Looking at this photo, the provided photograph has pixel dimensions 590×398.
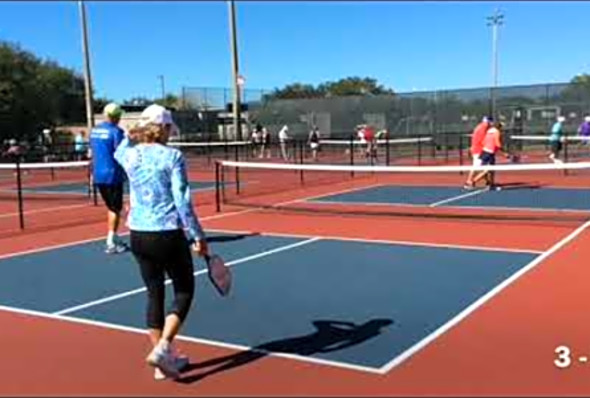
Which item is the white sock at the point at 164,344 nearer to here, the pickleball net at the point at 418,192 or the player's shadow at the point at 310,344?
the player's shadow at the point at 310,344

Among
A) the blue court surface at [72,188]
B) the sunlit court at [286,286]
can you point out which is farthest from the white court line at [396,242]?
the blue court surface at [72,188]

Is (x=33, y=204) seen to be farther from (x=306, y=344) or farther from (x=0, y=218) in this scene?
(x=306, y=344)

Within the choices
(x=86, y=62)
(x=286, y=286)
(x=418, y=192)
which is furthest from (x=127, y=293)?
(x=86, y=62)

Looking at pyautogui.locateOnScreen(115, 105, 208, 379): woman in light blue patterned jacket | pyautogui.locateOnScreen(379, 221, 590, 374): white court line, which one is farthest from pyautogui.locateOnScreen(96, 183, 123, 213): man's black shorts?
pyautogui.locateOnScreen(115, 105, 208, 379): woman in light blue patterned jacket

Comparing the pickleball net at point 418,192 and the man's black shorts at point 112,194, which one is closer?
the man's black shorts at point 112,194

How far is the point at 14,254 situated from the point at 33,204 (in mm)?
7872

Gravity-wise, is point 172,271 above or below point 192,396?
above

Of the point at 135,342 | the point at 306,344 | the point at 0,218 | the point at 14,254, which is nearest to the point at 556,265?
the point at 306,344

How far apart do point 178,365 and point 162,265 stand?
0.69 m

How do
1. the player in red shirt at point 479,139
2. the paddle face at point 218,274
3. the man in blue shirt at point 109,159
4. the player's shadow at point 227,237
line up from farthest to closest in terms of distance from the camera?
the player in red shirt at point 479,139
the player's shadow at point 227,237
the man in blue shirt at point 109,159
the paddle face at point 218,274

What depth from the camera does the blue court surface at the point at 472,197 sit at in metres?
16.4

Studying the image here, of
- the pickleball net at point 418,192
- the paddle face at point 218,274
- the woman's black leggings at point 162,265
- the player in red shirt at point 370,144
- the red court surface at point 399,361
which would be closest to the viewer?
the red court surface at point 399,361

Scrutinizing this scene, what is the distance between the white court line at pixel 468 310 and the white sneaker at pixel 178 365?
130 centimetres

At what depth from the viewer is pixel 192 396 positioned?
5.45 meters
